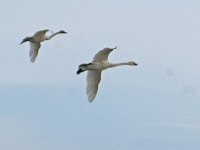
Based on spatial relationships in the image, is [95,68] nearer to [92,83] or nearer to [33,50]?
[92,83]

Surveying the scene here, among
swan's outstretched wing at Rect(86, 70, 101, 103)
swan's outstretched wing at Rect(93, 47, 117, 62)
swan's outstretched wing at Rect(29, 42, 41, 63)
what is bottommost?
swan's outstretched wing at Rect(86, 70, 101, 103)

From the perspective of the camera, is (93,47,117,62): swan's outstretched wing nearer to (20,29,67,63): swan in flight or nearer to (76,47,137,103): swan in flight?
(76,47,137,103): swan in flight

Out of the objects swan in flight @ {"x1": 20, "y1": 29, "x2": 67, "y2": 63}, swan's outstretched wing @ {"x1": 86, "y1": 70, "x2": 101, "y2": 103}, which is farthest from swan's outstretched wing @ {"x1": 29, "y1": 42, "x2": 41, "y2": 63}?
swan's outstretched wing @ {"x1": 86, "y1": 70, "x2": 101, "y2": 103}

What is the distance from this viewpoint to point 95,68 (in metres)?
53.9

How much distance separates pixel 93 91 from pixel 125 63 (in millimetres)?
2618

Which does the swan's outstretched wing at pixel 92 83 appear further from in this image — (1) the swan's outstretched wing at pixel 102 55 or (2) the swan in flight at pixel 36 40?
(2) the swan in flight at pixel 36 40

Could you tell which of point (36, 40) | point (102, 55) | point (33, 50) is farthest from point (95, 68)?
point (33, 50)

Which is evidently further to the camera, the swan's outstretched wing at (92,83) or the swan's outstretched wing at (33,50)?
the swan's outstretched wing at (33,50)

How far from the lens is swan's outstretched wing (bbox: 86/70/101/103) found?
55.2m

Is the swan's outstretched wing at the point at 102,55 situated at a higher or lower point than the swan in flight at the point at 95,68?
higher

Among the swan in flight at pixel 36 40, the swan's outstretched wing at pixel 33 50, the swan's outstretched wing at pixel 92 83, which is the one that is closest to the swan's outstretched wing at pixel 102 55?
the swan's outstretched wing at pixel 92 83

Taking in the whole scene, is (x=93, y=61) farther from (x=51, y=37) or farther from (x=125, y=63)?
(x=51, y=37)

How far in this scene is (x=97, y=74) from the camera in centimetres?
5544

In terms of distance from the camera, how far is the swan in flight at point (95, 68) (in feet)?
175
